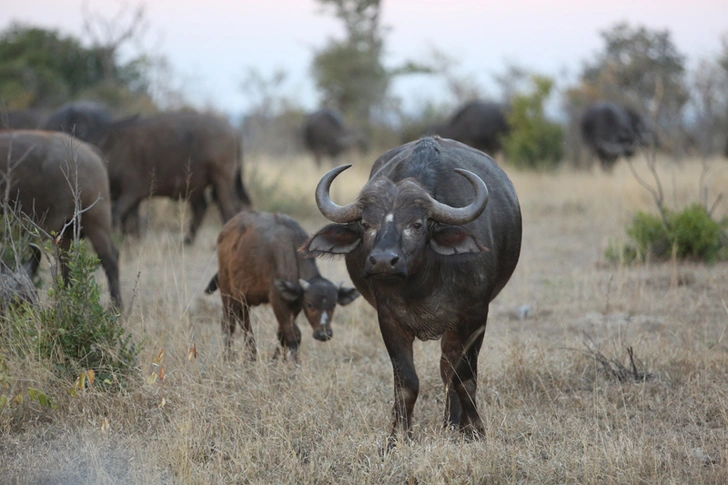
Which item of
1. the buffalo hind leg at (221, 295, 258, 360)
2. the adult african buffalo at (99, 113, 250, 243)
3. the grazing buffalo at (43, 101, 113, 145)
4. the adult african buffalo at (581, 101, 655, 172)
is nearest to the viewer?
the buffalo hind leg at (221, 295, 258, 360)

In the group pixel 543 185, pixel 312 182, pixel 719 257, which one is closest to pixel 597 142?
pixel 543 185

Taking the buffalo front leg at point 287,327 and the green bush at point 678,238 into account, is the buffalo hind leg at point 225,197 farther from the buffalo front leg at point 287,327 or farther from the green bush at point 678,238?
the green bush at point 678,238

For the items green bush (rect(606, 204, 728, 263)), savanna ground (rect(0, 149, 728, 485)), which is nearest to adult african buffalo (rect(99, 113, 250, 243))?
savanna ground (rect(0, 149, 728, 485))

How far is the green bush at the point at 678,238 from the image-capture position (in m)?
8.74

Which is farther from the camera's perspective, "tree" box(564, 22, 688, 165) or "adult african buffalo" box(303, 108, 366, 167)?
"adult african buffalo" box(303, 108, 366, 167)

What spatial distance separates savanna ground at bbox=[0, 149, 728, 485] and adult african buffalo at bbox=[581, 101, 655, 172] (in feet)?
39.1

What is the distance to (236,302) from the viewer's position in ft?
21.4

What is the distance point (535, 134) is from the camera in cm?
1930

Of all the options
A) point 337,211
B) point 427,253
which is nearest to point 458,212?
point 427,253

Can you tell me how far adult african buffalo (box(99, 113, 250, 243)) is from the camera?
1035 centimetres

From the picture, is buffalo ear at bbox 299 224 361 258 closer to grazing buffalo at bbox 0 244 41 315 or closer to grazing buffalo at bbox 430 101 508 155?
grazing buffalo at bbox 0 244 41 315

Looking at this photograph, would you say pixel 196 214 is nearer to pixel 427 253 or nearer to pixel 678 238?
pixel 678 238

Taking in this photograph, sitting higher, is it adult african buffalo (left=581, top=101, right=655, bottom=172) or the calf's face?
adult african buffalo (left=581, top=101, right=655, bottom=172)

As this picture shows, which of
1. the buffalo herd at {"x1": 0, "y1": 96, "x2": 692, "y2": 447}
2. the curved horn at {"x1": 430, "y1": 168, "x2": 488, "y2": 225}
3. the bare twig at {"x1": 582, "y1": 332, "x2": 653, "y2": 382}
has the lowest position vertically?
the bare twig at {"x1": 582, "y1": 332, "x2": 653, "y2": 382}
